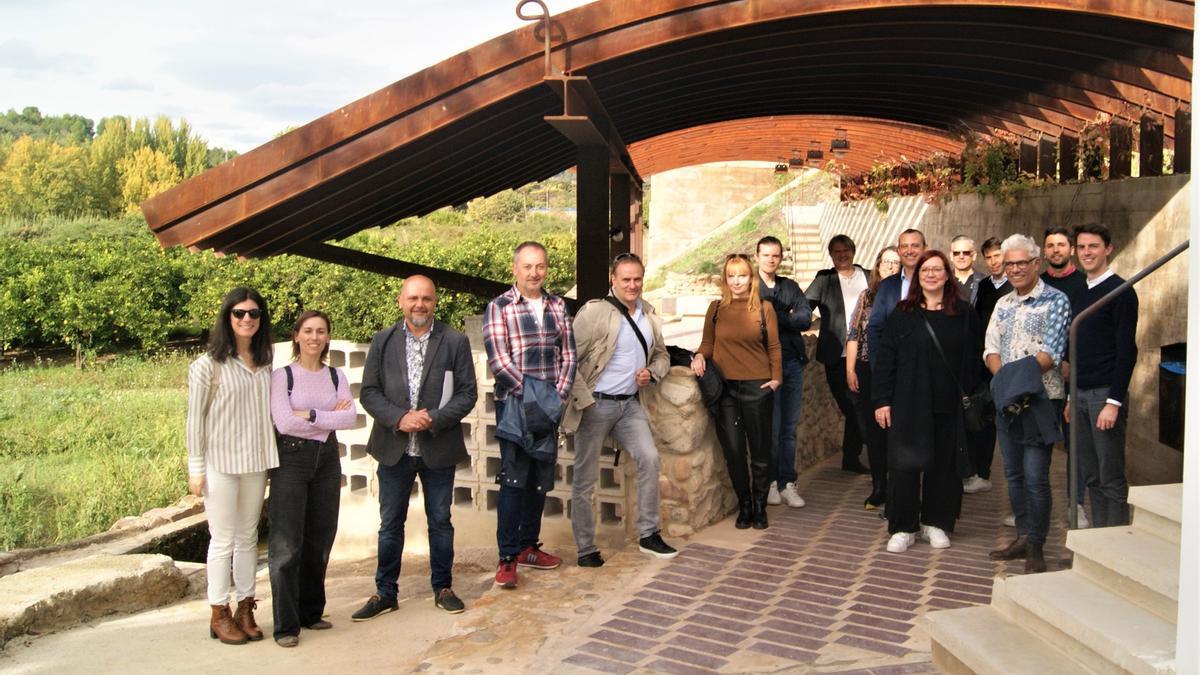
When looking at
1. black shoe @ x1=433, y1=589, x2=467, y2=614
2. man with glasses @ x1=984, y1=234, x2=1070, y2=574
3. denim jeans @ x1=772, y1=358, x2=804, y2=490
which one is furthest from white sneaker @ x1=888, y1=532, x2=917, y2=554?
black shoe @ x1=433, y1=589, x2=467, y2=614

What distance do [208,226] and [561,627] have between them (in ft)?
11.5

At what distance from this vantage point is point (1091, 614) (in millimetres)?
4098

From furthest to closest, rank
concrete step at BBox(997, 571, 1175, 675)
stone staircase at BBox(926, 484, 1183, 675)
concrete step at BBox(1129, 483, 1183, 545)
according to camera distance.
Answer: concrete step at BBox(1129, 483, 1183, 545) → stone staircase at BBox(926, 484, 1183, 675) → concrete step at BBox(997, 571, 1175, 675)

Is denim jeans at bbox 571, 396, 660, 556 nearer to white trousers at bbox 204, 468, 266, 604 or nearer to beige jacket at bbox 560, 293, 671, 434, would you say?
beige jacket at bbox 560, 293, 671, 434

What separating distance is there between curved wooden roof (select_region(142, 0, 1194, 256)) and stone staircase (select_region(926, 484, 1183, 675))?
10.4ft

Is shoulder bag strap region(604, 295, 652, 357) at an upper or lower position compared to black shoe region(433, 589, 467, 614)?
upper

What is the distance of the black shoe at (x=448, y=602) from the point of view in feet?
18.2

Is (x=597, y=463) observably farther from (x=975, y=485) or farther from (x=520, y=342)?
(x=975, y=485)

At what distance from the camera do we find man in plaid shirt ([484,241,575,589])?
18.6ft

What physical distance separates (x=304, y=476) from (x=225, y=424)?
0.46 meters

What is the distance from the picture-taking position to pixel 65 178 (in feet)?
200

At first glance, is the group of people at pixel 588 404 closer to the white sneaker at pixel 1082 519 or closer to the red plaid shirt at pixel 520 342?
the red plaid shirt at pixel 520 342

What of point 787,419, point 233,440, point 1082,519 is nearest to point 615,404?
point 787,419

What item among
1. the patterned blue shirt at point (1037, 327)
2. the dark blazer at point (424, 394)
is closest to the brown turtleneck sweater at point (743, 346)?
the patterned blue shirt at point (1037, 327)
